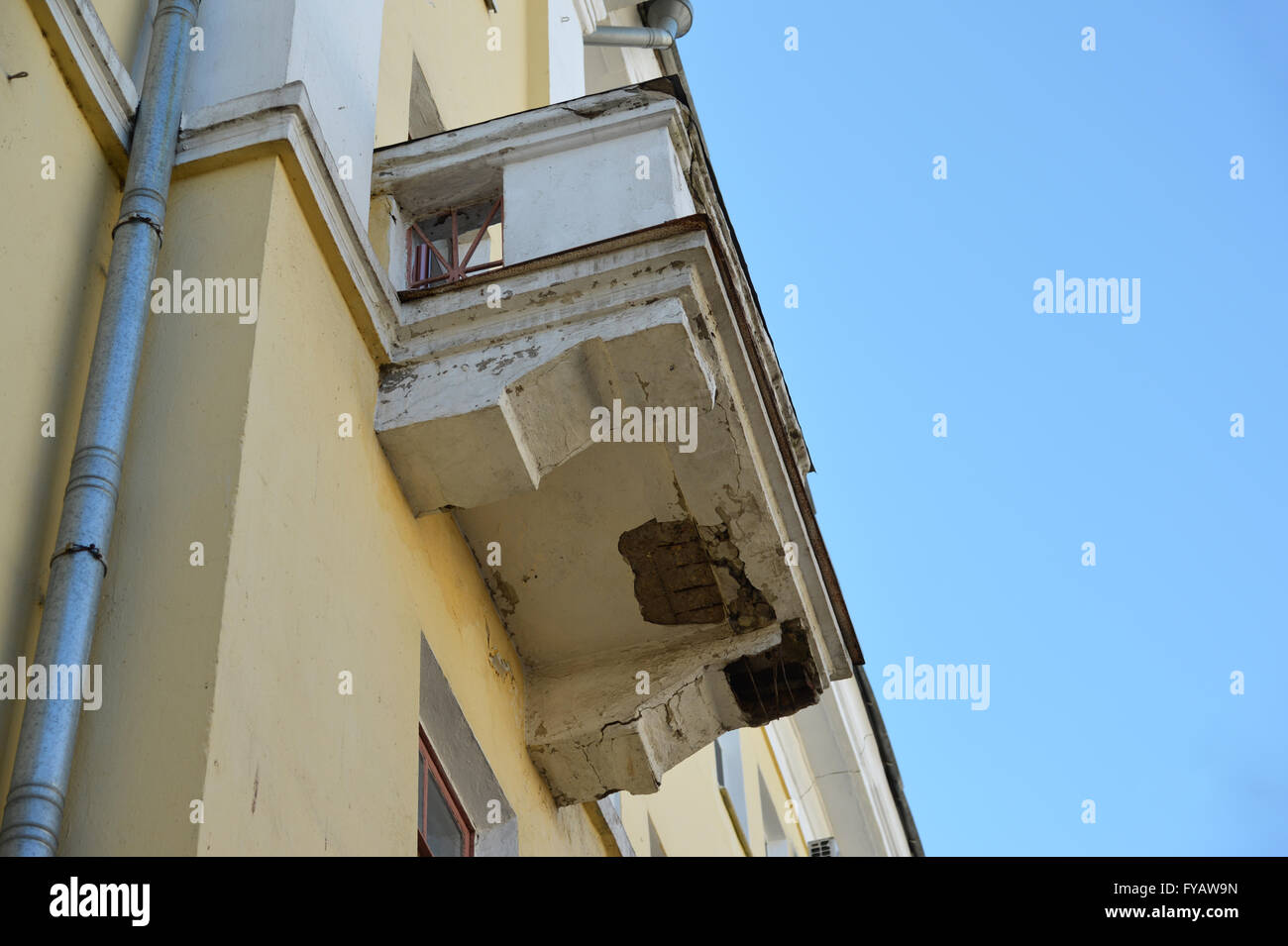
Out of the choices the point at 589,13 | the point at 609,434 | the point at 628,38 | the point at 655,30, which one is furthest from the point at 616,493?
the point at 655,30

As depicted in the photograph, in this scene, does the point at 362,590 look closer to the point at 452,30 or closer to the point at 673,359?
the point at 673,359

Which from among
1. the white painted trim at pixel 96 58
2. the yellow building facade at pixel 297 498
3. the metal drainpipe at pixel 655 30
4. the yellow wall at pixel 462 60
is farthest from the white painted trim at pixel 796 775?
the white painted trim at pixel 96 58

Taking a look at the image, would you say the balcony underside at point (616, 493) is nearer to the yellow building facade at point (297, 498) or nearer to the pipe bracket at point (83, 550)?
the yellow building facade at point (297, 498)

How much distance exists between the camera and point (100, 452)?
502 cm

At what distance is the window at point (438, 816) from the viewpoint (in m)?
6.82

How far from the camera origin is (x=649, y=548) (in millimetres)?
7617

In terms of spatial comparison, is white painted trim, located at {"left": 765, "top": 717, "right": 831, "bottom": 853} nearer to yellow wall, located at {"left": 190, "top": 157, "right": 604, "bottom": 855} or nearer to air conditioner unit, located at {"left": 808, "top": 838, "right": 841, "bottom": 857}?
air conditioner unit, located at {"left": 808, "top": 838, "right": 841, "bottom": 857}

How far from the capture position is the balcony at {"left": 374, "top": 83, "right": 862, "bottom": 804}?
672cm

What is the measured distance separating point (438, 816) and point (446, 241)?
8.30 feet

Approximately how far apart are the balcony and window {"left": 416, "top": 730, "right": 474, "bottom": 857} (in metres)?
0.84

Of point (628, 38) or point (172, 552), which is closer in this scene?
point (172, 552)

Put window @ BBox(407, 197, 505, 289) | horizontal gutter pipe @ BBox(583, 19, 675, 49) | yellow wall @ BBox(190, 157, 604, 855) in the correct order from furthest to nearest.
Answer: horizontal gutter pipe @ BBox(583, 19, 675, 49) < window @ BBox(407, 197, 505, 289) < yellow wall @ BBox(190, 157, 604, 855)

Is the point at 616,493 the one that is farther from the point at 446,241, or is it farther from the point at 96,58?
the point at 96,58

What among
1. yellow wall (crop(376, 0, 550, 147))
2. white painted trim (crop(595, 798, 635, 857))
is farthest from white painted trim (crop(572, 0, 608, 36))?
white painted trim (crop(595, 798, 635, 857))
